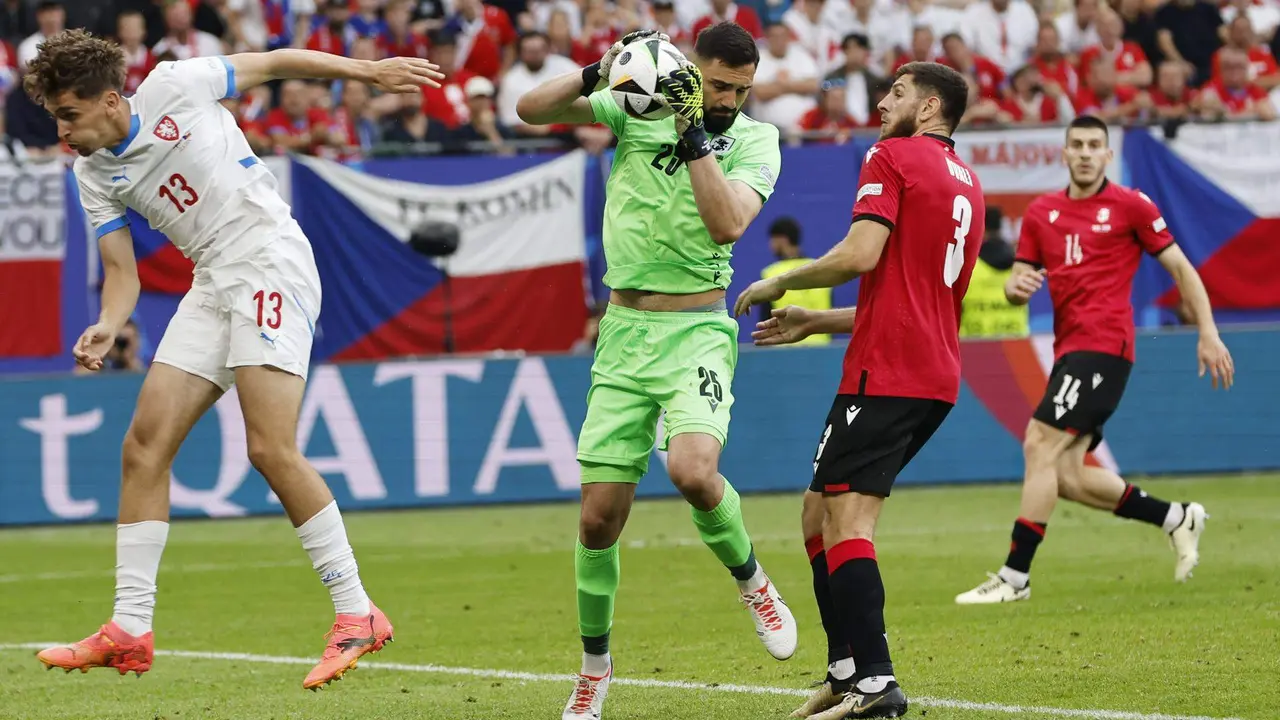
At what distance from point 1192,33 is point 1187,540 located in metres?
12.9

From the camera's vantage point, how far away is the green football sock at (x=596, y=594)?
23.1 feet

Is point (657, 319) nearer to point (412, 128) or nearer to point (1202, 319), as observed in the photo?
point (1202, 319)

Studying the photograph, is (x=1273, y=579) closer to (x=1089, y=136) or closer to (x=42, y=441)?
(x=1089, y=136)

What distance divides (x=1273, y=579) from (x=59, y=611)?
7037 millimetres

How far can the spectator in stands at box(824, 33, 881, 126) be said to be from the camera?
65.0 ft

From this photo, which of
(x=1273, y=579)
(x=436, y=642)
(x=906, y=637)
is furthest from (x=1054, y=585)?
(x=436, y=642)

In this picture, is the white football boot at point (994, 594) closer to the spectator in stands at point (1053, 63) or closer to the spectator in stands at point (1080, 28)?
the spectator in stands at point (1053, 63)

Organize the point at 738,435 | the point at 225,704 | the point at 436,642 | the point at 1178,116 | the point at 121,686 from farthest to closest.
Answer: the point at 1178,116
the point at 738,435
the point at 436,642
the point at 121,686
the point at 225,704

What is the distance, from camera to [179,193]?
702cm

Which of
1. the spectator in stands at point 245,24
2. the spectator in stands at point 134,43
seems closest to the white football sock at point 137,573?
the spectator in stands at point 134,43

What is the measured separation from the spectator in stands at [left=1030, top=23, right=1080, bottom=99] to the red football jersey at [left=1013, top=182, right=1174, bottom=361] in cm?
1045

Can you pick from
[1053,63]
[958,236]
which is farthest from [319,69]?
[1053,63]

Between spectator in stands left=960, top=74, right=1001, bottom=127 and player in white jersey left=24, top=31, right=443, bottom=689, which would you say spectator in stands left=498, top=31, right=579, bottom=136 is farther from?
player in white jersey left=24, top=31, right=443, bottom=689

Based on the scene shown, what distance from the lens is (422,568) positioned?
1230 cm
